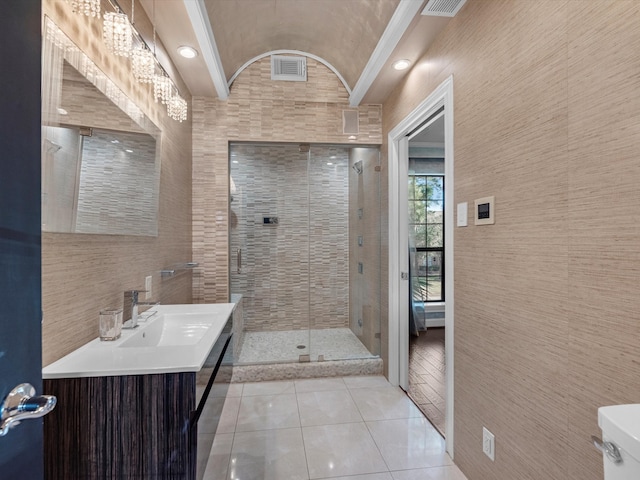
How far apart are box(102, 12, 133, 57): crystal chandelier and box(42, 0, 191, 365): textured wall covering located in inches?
2.4

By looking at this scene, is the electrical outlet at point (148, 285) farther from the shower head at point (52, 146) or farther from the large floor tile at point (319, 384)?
the large floor tile at point (319, 384)

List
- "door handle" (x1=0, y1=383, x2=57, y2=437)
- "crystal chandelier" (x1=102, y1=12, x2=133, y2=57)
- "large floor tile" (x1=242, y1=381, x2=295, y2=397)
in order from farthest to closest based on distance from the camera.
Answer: "large floor tile" (x1=242, y1=381, x2=295, y2=397) < "crystal chandelier" (x1=102, y1=12, x2=133, y2=57) < "door handle" (x1=0, y1=383, x2=57, y2=437)

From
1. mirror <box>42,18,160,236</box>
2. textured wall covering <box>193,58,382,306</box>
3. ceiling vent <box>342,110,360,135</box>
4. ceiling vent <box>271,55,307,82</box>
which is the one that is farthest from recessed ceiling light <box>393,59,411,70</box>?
mirror <box>42,18,160,236</box>

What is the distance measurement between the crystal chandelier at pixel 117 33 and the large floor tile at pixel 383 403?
2.63 metres

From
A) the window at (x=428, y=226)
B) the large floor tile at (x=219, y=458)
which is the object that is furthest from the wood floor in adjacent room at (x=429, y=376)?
the large floor tile at (x=219, y=458)

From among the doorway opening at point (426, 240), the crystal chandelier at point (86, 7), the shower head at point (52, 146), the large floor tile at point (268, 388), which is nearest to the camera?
the shower head at point (52, 146)

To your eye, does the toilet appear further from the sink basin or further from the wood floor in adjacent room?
the wood floor in adjacent room

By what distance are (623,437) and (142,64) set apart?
7.23 ft

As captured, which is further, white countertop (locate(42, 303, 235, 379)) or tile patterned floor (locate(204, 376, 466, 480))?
tile patterned floor (locate(204, 376, 466, 480))

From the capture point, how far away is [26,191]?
0.63m

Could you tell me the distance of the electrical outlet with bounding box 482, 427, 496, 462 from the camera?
1521 mm

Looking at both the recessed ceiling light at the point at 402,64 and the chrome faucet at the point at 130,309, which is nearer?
Result: the chrome faucet at the point at 130,309

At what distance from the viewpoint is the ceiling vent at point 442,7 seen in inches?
67.7

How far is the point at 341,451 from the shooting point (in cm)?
197
